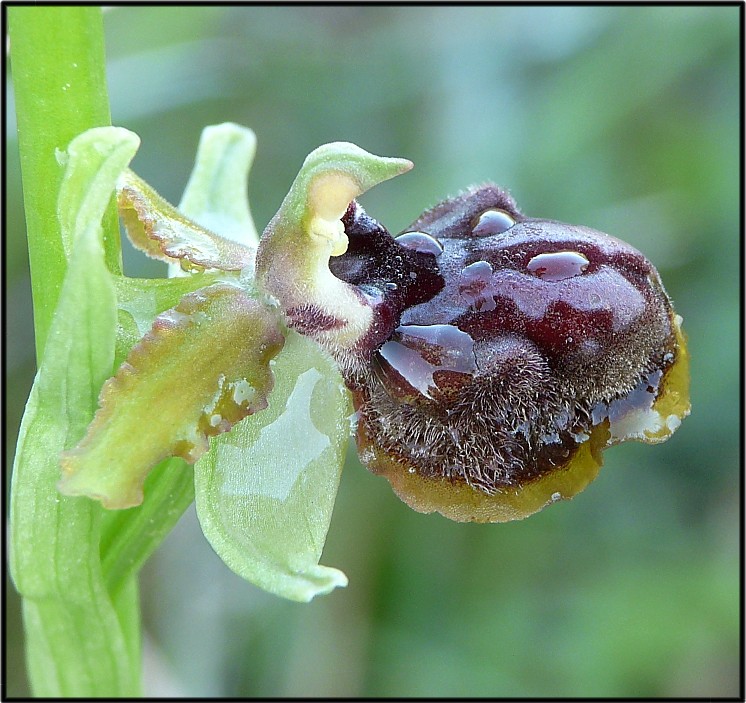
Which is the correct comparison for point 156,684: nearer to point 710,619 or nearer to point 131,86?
point 710,619

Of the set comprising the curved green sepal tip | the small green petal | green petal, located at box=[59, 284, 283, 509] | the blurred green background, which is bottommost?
the blurred green background

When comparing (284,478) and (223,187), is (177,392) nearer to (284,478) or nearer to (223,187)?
(284,478)

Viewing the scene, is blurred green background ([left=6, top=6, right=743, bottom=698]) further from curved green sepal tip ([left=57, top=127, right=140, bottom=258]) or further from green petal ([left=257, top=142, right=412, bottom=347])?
curved green sepal tip ([left=57, top=127, right=140, bottom=258])

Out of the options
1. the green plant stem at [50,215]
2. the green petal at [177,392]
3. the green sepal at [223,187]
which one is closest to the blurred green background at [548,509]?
the green sepal at [223,187]

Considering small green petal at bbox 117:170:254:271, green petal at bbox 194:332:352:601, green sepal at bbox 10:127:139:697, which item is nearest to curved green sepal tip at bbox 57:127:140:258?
green sepal at bbox 10:127:139:697

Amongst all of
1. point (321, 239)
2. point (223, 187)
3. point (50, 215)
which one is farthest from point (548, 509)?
point (50, 215)

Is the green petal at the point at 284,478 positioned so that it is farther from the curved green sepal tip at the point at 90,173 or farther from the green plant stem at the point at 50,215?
the curved green sepal tip at the point at 90,173

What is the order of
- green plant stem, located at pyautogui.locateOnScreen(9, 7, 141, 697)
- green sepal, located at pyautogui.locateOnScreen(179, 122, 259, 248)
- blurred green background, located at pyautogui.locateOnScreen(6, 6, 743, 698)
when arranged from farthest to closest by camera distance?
1. blurred green background, located at pyautogui.locateOnScreen(6, 6, 743, 698)
2. green sepal, located at pyautogui.locateOnScreen(179, 122, 259, 248)
3. green plant stem, located at pyautogui.locateOnScreen(9, 7, 141, 697)
